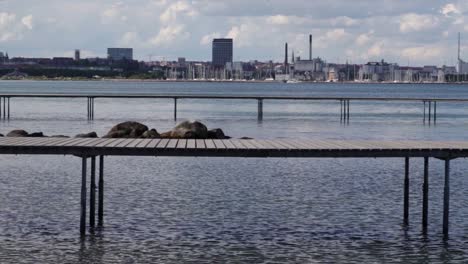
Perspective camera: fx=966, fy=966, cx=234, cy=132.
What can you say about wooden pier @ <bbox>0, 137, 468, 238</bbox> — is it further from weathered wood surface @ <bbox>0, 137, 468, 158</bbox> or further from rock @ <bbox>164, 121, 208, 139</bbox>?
rock @ <bbox>164, 121, 208, 139</bbox>

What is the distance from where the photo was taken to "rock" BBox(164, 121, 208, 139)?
38.5m

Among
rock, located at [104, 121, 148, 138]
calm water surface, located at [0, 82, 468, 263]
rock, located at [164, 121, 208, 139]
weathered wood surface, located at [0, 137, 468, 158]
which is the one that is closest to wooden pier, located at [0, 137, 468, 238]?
weathered wood surface, located at [0, 137, 468, 158]

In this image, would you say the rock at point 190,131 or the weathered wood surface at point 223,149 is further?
the rock at point 190,131

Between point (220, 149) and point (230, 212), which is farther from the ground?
point (220, 149)

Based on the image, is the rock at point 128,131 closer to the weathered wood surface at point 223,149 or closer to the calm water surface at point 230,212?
the calm water surface at point 230,212

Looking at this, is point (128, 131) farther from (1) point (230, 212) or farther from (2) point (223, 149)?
(2) point (223, 149)

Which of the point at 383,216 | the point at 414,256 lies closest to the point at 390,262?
the point at 414,256

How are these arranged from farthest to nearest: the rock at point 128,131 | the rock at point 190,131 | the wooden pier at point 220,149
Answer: the rock at point 128,131 < the rock at point 190,131 < the wooden pier at point 220,149

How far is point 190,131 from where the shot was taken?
127 ft

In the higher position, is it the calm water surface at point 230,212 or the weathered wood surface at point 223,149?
the weathered wood surface at point 223,149

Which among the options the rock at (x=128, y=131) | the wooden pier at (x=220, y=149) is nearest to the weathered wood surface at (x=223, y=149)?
the wooden pier at (x=220, y=149)

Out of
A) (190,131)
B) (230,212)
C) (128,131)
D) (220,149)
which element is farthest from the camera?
(128,131)

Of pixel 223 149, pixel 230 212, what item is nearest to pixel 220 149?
pixel 223 149

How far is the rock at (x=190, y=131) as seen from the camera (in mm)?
38469
